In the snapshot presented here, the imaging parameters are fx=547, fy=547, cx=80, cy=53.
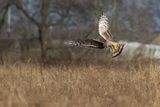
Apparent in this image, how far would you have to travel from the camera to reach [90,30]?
27188 mm

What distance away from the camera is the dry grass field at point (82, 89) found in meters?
5.71

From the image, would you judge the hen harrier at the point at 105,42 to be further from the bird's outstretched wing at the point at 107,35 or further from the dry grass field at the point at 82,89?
the dry grass field at the point at 82,89

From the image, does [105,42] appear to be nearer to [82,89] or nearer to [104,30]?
[104,30]

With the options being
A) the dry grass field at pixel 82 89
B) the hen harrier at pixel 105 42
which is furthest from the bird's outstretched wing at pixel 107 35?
the dry grass field at pixel 82 89

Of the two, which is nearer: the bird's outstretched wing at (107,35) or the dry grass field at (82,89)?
the dry grass field at (82,89)

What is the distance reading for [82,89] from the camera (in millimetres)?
7117

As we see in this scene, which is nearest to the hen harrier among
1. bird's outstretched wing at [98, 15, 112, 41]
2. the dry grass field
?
bird's outstretched wing at [98, 15, 112, 41]

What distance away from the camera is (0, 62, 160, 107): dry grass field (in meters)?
5.71

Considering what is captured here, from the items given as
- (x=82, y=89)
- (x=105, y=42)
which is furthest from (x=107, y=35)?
(x=82, y=89)

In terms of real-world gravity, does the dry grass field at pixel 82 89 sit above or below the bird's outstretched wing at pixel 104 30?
below

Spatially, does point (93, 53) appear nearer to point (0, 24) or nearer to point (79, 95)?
point (0, 24)

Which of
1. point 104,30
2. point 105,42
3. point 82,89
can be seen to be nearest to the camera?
point 82,89

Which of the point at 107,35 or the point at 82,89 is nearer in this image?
the point at 82,89

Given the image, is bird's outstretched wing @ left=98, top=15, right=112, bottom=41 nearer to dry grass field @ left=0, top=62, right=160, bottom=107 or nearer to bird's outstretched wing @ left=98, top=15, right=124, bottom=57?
bird's outstretched wing @ left=98, top=15, right=124, bottom=57
